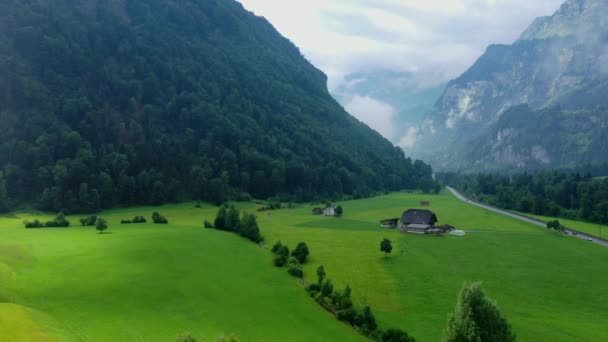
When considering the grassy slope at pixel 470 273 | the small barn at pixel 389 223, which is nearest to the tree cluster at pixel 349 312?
the grassy slope at pixel 470 273

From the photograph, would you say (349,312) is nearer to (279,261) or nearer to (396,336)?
(396,336)

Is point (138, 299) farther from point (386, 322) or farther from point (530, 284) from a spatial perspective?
point (530, 284)

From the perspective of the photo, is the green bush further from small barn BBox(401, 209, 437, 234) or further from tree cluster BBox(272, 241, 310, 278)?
small barn BBox(401, 209, 437, 234)

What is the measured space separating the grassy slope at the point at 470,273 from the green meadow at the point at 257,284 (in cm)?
22

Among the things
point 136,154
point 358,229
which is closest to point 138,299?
point 358,229

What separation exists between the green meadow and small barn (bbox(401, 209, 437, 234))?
1054 cm

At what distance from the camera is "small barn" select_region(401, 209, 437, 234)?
113 meters

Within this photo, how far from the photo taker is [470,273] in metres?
70.5

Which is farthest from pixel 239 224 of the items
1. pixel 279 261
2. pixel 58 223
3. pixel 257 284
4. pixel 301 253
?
pixel 257 284

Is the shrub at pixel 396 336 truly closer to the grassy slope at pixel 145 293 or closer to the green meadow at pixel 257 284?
the green meadow at pixel 257 284

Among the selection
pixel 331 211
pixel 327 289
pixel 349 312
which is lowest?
pixel 349 312

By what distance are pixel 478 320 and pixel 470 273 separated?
126 ft

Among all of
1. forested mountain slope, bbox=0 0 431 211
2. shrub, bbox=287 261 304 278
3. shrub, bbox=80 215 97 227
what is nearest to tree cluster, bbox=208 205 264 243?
shrub, bbox=80 215 97 227

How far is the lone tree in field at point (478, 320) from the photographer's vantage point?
111 ft
